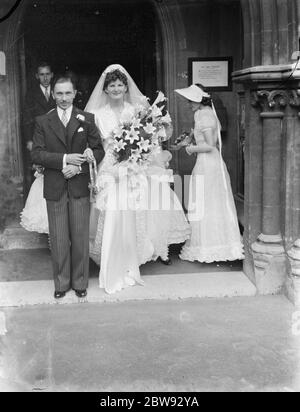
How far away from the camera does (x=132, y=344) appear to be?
498cm

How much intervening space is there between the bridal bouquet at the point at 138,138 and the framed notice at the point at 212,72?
2111mm

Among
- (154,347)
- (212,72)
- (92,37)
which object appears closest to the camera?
(154,347)

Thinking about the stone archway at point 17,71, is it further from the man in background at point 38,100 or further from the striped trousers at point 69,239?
the striped trousers at point 69,239

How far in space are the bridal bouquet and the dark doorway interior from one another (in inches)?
94.6

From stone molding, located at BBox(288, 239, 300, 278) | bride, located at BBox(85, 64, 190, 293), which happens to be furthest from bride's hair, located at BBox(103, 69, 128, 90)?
stone molding, located at BBox(288, 239, 300, 278)

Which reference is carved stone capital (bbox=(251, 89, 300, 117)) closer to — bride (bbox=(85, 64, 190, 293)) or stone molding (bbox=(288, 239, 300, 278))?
bride (bbox=(85, 64, 190, 293))

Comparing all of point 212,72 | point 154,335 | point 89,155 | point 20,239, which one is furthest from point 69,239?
point 212,72

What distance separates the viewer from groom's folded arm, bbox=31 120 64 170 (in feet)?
18.8

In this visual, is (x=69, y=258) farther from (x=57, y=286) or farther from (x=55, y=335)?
(x=55, y=335)

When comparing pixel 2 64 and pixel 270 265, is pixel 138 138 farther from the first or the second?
pixel 2 64

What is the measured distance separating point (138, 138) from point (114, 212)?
0.79 metres

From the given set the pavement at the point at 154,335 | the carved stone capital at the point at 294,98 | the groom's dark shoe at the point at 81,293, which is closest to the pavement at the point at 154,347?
the pavement at the point at 154,335

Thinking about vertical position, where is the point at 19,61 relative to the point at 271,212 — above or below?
above

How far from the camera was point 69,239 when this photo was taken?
6031 millimetres
